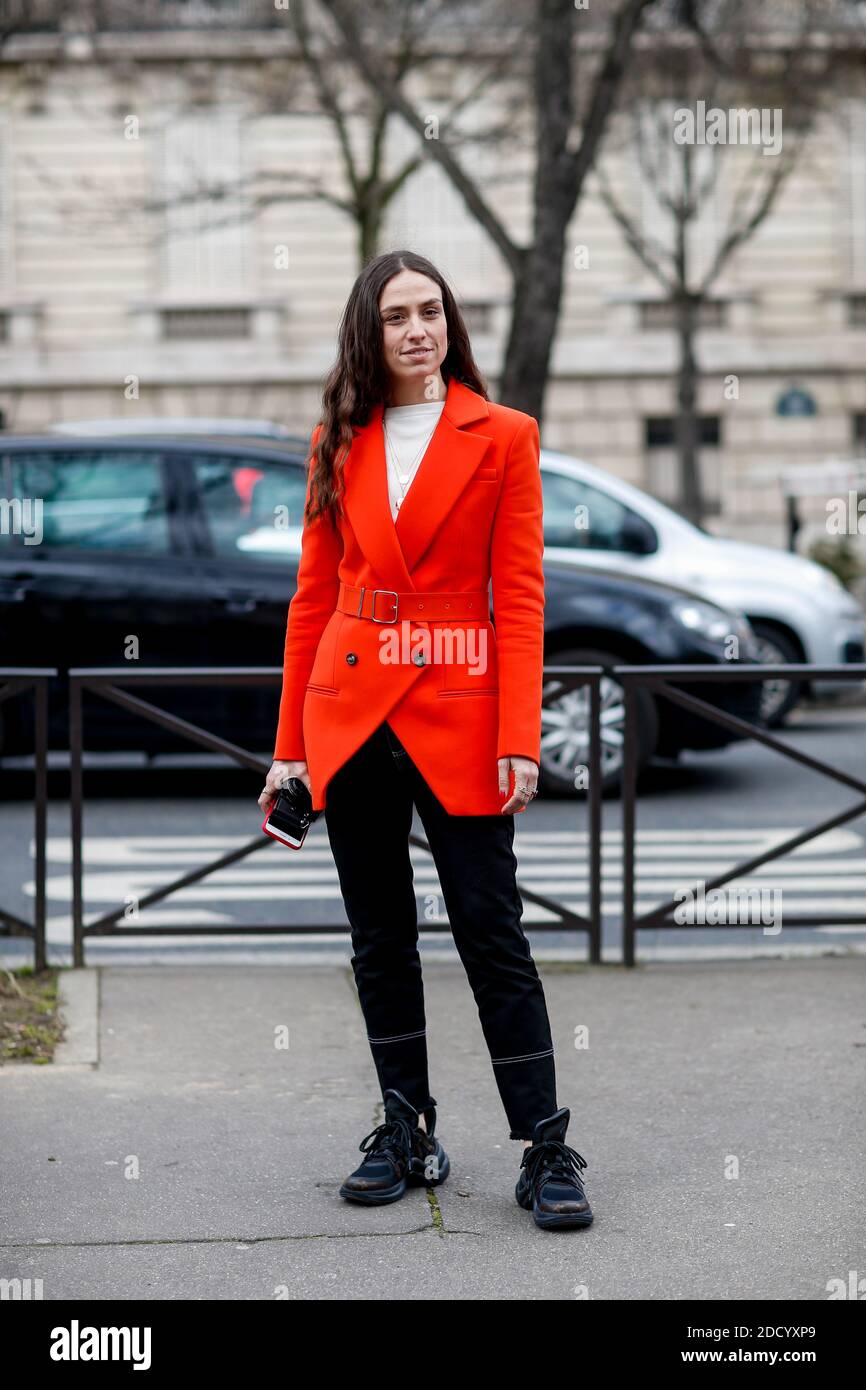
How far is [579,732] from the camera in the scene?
29.4ft

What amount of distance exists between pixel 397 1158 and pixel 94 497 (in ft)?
19.4

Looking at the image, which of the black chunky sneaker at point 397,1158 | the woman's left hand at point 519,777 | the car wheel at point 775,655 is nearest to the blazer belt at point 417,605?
the woman's left hand at point 519,777

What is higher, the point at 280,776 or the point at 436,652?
the point at 436,652

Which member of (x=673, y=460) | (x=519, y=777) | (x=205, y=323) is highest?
(x=205, y=323)

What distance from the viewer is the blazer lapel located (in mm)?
3660

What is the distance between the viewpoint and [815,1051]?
4.89 meters

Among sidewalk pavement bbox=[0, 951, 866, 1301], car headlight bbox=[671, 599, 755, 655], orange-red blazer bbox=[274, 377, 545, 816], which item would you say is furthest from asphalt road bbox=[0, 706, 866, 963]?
orange-red blazer bbox=[274, 377, 545, 816]

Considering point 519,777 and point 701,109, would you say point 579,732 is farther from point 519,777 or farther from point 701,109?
point 701,109

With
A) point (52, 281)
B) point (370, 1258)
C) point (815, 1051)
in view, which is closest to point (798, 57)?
point (52, 281)

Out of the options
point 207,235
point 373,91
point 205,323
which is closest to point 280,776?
point 373,91

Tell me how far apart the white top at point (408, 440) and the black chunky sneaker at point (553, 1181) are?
1313mm

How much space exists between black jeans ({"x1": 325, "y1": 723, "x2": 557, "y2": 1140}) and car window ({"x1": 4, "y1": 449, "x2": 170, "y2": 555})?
549cm

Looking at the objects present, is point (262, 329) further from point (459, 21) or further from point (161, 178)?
point (459, 21)

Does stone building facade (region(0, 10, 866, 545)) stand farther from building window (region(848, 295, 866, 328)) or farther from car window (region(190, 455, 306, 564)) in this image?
car window (region(190, 455, 306, 564))
